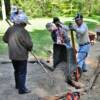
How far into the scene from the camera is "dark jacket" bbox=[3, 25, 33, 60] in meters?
8.42

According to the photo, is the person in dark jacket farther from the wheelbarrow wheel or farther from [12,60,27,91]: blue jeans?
the wheelbarrow wheel

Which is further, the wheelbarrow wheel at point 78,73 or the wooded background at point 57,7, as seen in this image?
the wooded background at point 57,7

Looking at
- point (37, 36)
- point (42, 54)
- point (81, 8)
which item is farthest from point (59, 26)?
point (81, 8)

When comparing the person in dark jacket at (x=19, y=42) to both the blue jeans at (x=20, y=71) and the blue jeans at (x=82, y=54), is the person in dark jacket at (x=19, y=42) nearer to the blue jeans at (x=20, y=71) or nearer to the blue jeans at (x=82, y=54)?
the blue jeans at (x=20, y=71)

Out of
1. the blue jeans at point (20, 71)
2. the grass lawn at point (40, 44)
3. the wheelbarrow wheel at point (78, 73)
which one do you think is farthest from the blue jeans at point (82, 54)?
the grass lawn at point (40, 44)

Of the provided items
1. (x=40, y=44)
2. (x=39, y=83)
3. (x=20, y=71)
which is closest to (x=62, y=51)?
(x=39, y=83)

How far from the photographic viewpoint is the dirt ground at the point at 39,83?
28.3ft

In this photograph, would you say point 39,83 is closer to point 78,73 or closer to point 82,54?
point 78,73

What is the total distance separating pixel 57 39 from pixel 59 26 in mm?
330

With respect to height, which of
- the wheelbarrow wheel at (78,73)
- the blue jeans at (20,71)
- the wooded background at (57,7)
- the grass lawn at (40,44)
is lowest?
the wooded background at (57,7)

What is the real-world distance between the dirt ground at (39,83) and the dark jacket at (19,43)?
0.84m

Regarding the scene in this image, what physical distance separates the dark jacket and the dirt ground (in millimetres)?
837

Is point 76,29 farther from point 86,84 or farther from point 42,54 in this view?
point 42,54

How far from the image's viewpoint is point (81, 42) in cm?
1061
